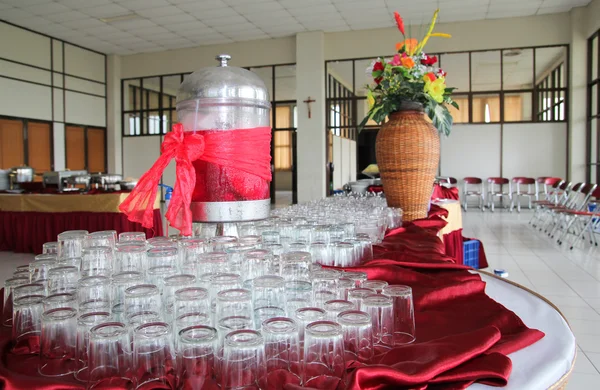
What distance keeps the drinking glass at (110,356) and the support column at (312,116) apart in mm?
10779

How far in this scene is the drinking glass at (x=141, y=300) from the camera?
769 mm

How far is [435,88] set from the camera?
2.42 m

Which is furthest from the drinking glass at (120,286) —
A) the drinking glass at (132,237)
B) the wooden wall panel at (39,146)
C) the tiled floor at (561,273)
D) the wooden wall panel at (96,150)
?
the wooden wall panel at (96,150)

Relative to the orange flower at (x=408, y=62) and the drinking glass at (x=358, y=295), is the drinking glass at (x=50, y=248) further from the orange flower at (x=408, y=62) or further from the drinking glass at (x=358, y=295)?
the orange flower at (x=408, y=62)

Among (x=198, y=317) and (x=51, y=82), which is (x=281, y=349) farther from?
(x=51, y=82)

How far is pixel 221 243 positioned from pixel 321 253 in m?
0.27

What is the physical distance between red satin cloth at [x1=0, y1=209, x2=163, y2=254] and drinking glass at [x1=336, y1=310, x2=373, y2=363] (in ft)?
17.7

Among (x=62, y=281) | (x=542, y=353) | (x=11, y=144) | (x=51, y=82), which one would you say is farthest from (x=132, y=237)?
(x=51, y=82)

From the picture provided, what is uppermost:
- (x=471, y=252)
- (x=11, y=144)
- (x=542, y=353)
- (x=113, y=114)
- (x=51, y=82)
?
(x=51, y=82)

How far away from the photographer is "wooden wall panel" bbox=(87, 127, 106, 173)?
12852mm

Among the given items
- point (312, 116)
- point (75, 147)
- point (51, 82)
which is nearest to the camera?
point (51, 82)

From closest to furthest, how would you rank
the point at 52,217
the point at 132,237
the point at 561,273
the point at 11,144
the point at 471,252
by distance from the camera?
the point at 132,237, the point at 471,252, the point at 561,273, the point at 52,217, the point at 11,144

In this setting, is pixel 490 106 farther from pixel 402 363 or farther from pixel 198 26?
pixel 402 363

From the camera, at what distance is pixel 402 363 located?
2.32 feet
